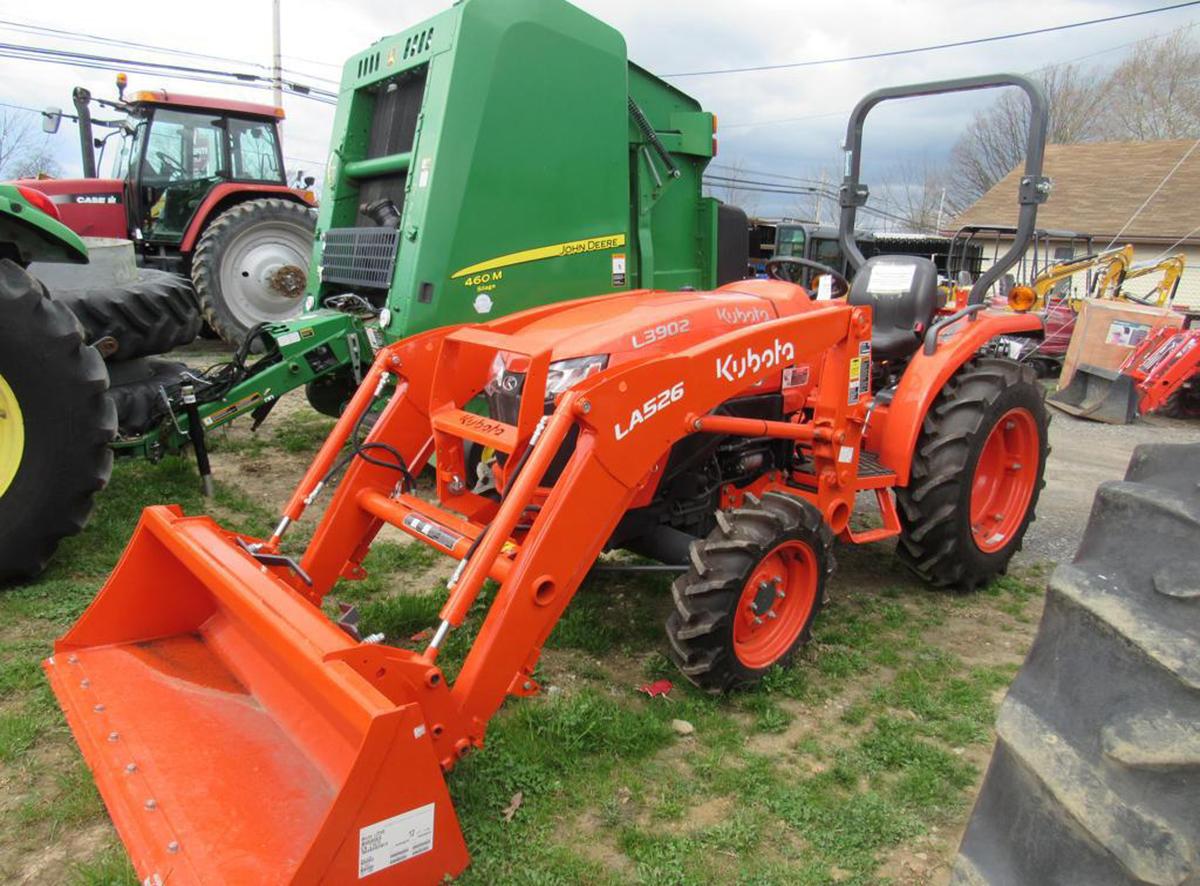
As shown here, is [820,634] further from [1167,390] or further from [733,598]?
[1167,390]

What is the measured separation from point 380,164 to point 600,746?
13.1ft

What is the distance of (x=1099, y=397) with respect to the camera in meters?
9.38

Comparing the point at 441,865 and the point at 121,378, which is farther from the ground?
the point at 121,378

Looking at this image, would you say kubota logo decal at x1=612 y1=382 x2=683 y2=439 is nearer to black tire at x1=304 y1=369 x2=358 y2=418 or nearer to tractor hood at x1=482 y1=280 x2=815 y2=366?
tractor hood at x1=482 y1=280 x2=815 y2=366

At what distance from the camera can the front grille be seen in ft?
16.6

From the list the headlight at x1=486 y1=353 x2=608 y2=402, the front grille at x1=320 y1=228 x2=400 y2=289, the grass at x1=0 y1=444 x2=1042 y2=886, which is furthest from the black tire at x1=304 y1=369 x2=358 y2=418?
the headlight at x1=486 y1=353 x2=608 y2=402

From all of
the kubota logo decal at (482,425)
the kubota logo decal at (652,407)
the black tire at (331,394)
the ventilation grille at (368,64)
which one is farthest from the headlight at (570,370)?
the ventilation grille at (368,64)

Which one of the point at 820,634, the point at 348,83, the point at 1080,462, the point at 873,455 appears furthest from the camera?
the point at 1080,462

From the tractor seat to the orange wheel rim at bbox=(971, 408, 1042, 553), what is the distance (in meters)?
0.66

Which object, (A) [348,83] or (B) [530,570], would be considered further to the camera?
(A) [348,83]

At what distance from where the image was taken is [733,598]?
292cm

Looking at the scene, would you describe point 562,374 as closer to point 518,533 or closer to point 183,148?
point 518,533

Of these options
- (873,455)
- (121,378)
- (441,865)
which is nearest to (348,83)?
(121,378)

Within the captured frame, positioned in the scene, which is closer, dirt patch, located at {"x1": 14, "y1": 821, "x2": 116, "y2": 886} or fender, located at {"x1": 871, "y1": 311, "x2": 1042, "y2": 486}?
dirt patch, located at {"x1": 14, "y1": 821, "x2": 116, "y2": 886}
